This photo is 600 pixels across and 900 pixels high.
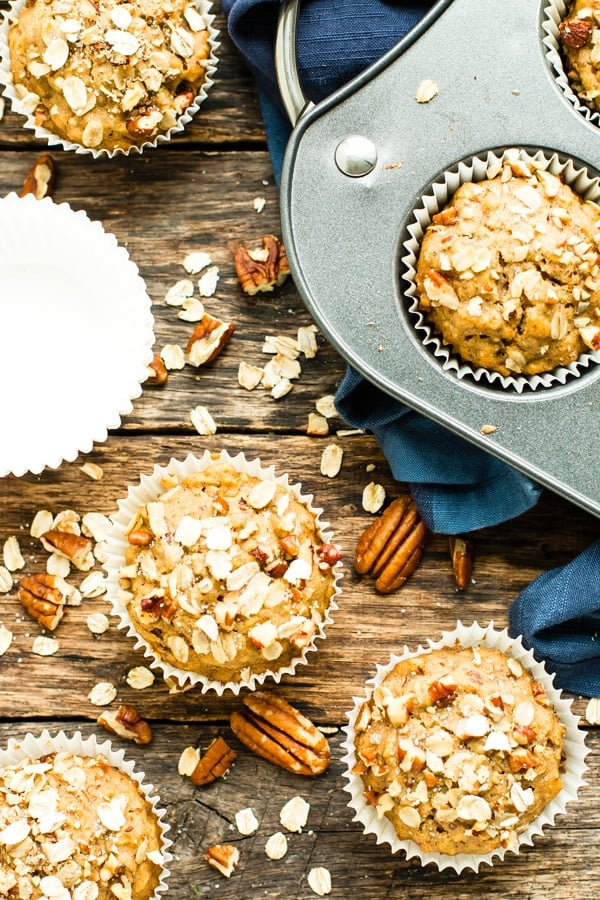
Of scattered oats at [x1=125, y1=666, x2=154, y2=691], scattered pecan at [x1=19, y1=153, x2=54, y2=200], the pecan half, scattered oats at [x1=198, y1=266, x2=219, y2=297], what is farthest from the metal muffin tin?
scattered oats at [x1=125, y1=666, x2=154, y2=691]

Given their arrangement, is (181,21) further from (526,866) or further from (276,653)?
(526,866)

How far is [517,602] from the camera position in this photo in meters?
2.32

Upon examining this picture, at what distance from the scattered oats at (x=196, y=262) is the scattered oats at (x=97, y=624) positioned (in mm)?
868

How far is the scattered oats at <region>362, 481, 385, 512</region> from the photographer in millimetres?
2377

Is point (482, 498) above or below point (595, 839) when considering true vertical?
above

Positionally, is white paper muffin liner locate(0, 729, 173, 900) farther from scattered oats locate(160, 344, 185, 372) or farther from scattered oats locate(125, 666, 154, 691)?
scattered oats locate(160, 344, 185, 372)


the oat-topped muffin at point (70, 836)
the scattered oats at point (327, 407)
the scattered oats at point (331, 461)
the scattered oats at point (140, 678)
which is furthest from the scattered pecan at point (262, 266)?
the oat-topped muffin at point (70, 836)

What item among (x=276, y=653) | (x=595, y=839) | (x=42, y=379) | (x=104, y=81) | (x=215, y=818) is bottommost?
(x=215, y=818)

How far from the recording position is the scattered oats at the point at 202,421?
7.79 ft

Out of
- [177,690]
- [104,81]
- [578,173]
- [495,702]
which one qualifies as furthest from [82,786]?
[578,173]

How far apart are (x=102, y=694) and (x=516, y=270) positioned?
1366 millimetres

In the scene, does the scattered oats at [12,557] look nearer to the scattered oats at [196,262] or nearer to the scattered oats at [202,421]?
the scattered oats at [202,421]

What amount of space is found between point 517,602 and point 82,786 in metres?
1.07

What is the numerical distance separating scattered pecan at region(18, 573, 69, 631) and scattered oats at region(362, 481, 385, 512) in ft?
2.47
